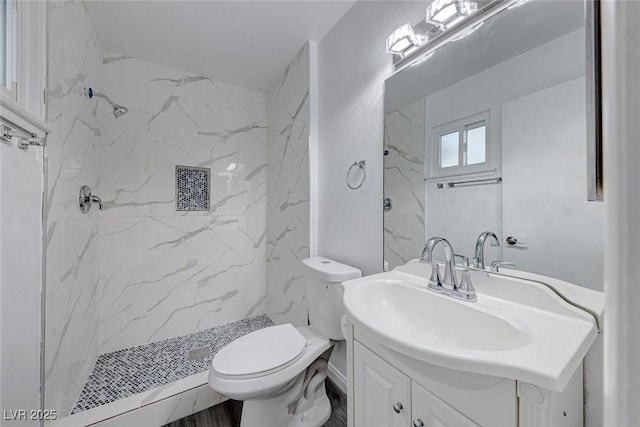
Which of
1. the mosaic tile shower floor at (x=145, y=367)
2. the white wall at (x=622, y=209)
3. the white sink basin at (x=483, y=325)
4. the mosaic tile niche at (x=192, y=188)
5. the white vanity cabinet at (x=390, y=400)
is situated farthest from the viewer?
the mosaic tile niche at (x=192, y=188)

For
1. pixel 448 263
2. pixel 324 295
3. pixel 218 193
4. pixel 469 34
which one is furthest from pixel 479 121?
pixel 218 193

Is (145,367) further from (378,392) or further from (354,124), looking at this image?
(354,124)

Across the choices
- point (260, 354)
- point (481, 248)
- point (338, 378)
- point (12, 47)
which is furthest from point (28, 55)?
point (338, 378)

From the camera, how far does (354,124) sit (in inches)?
58.8

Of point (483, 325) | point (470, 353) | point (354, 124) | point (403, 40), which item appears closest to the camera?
point (470, 353)

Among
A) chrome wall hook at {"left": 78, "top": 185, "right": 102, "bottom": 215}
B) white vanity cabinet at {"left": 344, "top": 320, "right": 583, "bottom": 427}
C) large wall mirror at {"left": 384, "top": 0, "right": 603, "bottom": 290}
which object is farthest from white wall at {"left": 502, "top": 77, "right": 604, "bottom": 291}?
chrome wall hook at {"left": 78, "top": 185, "right": 102, "bottom": 215}

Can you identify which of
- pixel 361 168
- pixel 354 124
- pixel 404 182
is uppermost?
pixel 354 124

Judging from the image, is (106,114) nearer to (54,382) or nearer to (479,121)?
(54,382)

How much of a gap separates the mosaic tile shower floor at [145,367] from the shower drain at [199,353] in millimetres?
24

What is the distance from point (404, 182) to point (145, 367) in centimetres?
203

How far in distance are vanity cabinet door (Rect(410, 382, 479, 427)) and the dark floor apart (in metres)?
0.84

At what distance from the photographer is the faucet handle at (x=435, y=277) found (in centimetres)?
96

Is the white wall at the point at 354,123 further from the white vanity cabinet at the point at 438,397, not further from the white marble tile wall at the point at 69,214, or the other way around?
the white marble tile wall at the point at 69,214

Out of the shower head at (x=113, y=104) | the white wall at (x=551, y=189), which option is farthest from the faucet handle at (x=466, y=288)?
the shower head at (x=113, y=104)
